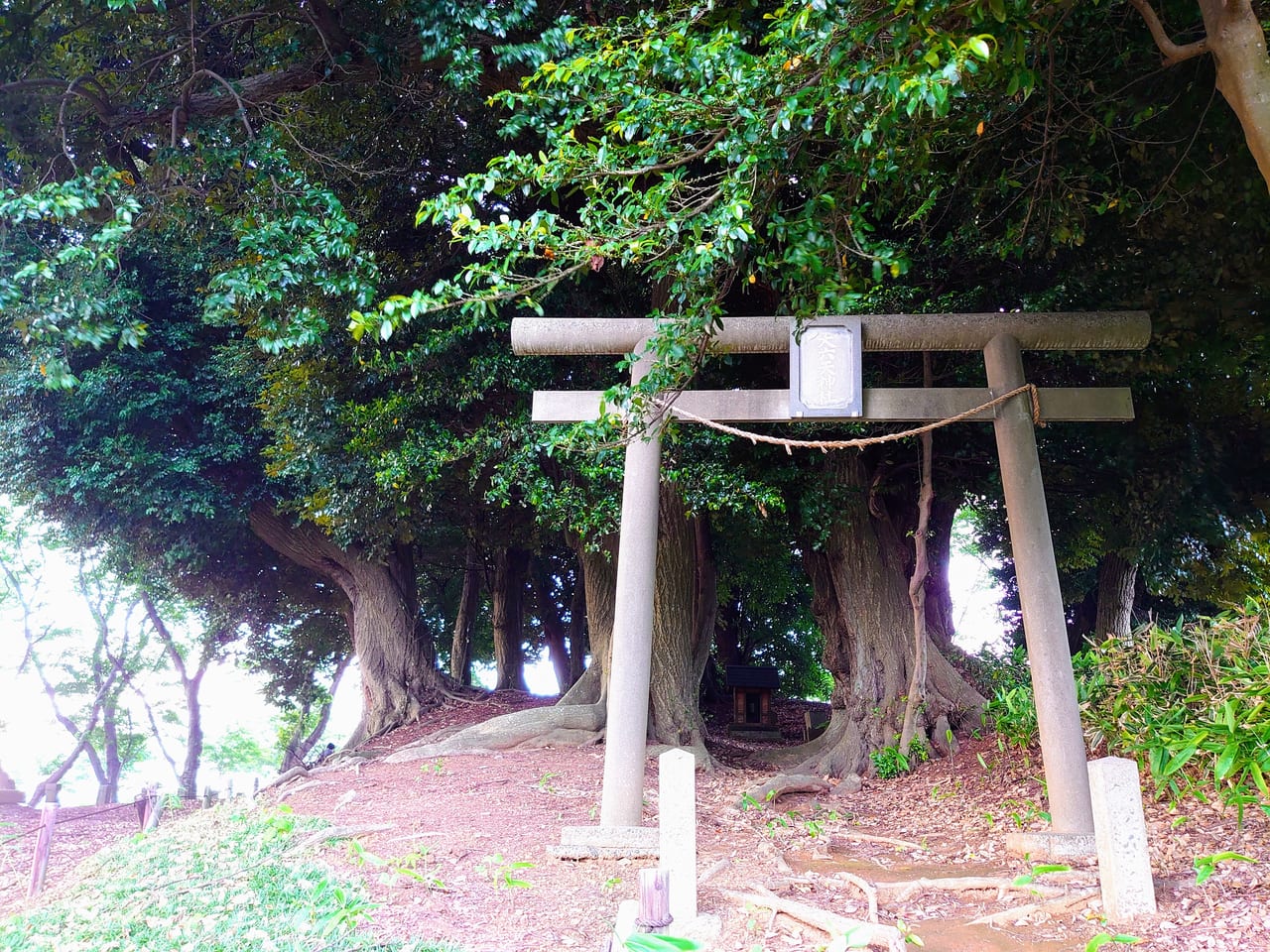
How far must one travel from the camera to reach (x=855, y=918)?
3.79 meters

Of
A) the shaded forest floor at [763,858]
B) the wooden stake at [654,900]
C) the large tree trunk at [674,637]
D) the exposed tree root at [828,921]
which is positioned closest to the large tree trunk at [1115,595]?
the shaded forest floor at [763,858]

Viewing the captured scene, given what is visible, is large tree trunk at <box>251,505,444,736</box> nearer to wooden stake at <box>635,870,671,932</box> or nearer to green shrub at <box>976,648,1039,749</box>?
green shrub at <box>976,648,1039,749</box>

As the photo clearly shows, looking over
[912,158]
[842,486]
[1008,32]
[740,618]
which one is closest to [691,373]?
[912,158]

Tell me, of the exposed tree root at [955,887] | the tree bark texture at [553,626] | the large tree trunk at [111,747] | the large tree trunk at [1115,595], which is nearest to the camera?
the exposed tree root at [955,887]

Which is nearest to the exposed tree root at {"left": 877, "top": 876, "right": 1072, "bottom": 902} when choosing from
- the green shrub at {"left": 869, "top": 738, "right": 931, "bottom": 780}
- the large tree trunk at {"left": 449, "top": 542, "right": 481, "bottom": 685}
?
the green shrub at {"left": 869, "top": 738, "right": 931, "bottom": 780}

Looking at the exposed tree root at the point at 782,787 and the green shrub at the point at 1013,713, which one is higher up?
the green shrub at the point at 1013,713

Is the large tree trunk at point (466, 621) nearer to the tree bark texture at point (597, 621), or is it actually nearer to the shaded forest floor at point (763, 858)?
the tree bark texture at point (597, 621)

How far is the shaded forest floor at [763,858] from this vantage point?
364 centimetres

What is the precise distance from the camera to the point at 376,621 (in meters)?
12.0

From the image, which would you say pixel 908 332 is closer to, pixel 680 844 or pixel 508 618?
pixel 680 844

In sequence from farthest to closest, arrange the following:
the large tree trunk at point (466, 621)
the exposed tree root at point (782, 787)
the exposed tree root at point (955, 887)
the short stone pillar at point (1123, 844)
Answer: the large tree trunk at point (466, 621)
the exposed tree root at point (782, 787)
the exposed tree root at point (955, 887)
the short stone pillar at point (1123, 844)

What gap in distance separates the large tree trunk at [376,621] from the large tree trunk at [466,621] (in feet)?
8.62

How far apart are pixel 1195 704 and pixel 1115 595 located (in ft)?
20.7

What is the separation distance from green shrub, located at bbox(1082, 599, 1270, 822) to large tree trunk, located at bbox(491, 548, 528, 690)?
33.0 ft
